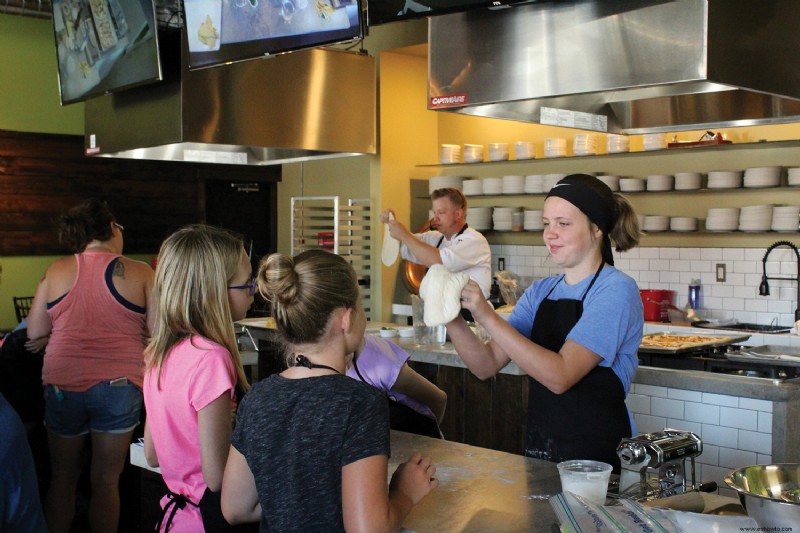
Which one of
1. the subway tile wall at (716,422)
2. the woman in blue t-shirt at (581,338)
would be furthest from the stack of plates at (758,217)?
the woman in blue t-shirt at (581,338)

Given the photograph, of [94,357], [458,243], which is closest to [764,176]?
[458,243]

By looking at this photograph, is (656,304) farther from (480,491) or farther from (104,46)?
(480,491)

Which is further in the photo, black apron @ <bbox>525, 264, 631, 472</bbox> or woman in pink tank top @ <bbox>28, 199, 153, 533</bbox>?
woman in pink tank top @ <bbox>28, 199, 153, 533</bbox>

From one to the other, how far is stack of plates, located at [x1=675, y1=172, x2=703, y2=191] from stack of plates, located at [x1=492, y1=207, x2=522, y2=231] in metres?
1.59

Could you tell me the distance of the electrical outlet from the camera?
22.8ft

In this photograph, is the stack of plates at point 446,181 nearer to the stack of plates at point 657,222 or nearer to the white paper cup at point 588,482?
the stack of plates at point 657,222

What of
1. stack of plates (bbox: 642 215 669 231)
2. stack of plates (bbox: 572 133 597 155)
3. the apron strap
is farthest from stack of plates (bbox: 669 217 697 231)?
the apron strap

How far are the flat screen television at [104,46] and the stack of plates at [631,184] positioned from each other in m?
3.89

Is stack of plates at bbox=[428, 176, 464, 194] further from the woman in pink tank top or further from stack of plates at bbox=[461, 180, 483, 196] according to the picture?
the woman in pink tank top

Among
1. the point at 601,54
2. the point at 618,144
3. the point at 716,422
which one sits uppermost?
the point at 601,54

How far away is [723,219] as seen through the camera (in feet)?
22.0

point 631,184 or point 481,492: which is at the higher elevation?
point 631,184

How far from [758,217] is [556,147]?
6.14 ft

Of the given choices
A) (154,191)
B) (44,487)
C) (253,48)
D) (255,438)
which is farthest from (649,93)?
(154,191)
